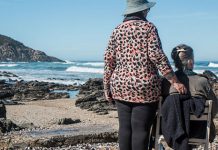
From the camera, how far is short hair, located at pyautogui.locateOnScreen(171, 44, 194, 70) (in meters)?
5.15

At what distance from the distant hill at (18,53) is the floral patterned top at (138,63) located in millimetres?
127833

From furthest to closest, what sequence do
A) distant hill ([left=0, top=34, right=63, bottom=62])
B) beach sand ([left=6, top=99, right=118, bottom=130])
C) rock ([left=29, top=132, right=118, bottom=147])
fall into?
distant hill ([left=0, top=34, right=63, bottom=62]), beach sand ([left=6, top=99, right=118, bottom=130]), rock ([left=29, top=132, right=118, bottom=147])

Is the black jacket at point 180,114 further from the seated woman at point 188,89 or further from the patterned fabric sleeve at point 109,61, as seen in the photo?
the patterned fabric sleeve at point 109,61

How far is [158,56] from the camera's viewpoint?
4988 millimetres

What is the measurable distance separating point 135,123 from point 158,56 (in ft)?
2.45

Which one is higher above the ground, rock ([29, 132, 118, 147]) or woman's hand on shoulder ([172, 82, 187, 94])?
woman's hand on shoulder ([172, 82, 187, 94])

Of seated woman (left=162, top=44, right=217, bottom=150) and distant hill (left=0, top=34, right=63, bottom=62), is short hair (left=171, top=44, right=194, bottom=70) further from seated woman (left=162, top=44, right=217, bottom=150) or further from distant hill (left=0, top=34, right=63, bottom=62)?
distant hill (left=0, top=34, right=63, bottom=62)

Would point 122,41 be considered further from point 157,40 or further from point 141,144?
point 141,144

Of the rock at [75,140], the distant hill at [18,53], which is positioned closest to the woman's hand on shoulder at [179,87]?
the rock at [75,140]

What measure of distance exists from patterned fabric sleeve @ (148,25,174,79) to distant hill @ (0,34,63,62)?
12805cm

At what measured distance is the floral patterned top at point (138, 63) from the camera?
503 cm

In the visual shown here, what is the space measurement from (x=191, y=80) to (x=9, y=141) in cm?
432

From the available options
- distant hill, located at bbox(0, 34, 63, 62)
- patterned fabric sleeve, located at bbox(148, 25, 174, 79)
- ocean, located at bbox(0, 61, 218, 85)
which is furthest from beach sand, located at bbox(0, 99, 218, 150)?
distant hill, located at bbox(0, 34, 63, 62)

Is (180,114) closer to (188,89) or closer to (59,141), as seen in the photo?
(188,89)
